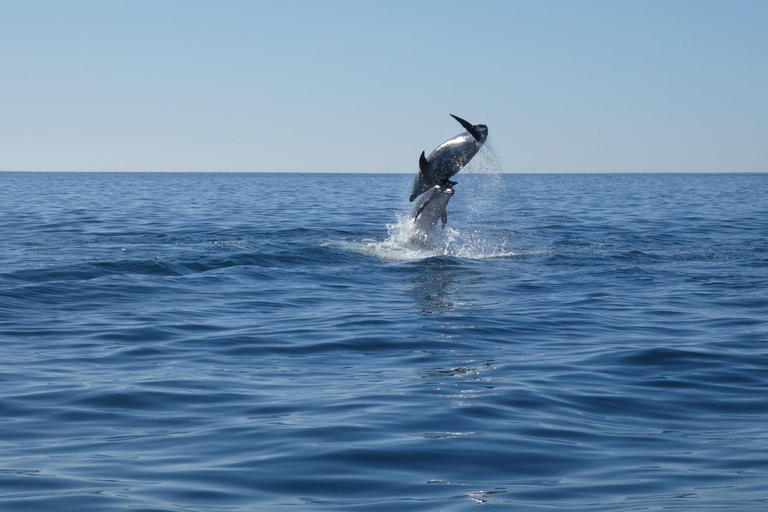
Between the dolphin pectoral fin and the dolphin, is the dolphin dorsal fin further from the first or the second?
the dolphin pectoral fin

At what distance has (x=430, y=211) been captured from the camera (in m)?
21.9

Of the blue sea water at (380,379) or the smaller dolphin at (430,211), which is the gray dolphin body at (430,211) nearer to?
the smaller dolphin at (430,211)

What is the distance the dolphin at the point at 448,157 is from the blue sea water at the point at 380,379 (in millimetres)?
2157

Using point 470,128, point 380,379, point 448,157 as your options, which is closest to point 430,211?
point 448,157

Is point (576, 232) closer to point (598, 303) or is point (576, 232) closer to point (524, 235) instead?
point (524, 235)

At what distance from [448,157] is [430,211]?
3.84 meters

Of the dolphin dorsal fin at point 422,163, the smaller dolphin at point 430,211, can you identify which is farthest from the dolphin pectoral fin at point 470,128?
the smaller dolphin at point 430,211

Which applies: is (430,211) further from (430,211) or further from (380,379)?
(380,379)

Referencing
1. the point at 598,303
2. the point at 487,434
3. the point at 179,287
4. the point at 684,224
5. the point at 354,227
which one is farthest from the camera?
the point at 684,224

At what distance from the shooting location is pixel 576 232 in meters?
30.3

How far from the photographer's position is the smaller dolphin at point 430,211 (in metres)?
21.0

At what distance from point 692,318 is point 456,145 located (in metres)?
5.96

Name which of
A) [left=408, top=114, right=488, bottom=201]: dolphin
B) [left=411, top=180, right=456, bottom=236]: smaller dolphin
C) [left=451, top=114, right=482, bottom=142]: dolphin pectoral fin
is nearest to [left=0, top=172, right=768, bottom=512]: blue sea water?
[left=411, top=180, right=456, bottom=236]: smaller dolphin

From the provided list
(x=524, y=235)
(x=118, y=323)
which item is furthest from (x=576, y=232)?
(x=118, y=323)
